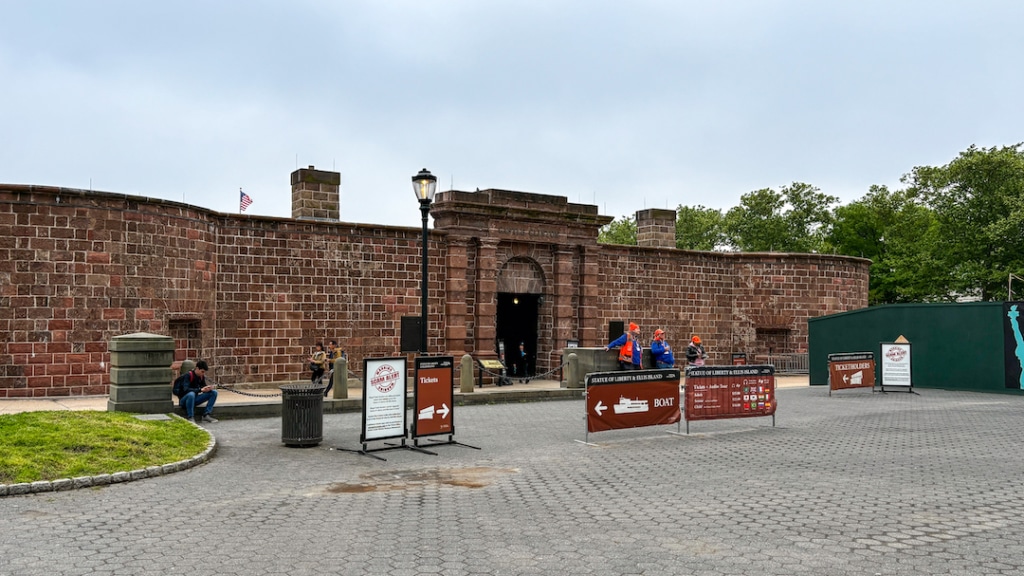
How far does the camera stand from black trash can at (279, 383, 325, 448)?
13.1 metres

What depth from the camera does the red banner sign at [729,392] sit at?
1488 centimetres

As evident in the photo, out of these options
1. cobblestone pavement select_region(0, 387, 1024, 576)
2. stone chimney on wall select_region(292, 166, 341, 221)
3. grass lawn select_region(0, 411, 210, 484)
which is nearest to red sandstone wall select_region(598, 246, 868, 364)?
stone chimney on wall select_region(292, 166, 341, 221)

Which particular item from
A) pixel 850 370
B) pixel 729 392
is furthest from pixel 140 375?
pixel 850 370

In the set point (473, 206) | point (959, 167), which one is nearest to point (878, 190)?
point (959, 167)

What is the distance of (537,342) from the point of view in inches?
1077

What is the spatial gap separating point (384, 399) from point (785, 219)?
57.2m

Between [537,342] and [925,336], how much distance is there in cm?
1161

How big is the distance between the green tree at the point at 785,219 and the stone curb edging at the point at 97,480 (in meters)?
58.3

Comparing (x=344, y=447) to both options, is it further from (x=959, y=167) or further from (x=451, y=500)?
(x=959, y=167)

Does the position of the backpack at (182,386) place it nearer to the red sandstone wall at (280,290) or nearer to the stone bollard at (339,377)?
the stone bollard at (339,377)

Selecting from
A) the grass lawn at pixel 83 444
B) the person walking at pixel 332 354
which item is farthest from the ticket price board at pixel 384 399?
the person walking at pixel 332 354

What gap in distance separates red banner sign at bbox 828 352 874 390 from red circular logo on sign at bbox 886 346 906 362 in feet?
1.58

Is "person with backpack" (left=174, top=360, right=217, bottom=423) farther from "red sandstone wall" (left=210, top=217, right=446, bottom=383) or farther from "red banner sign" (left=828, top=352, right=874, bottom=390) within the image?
"red banner sign" (left=828, top=352, right=874, bottom=390)

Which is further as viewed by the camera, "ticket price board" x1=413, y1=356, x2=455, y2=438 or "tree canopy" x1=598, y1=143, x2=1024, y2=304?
"tree canopy" x1=598, y1=143, x2=1024, y2=304
